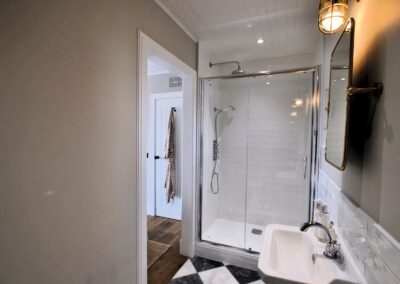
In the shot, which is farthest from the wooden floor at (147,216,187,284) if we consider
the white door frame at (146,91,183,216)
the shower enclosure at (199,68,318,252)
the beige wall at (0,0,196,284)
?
the beige wall at (0,0,196,284)

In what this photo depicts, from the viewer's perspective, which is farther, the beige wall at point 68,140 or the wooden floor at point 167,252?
the wooden floor at point 167,252

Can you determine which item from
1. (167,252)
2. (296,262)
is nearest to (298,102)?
(296,262)

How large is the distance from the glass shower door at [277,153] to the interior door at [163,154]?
3.70 ft

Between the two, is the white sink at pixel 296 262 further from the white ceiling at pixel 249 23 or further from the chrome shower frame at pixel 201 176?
the white ceiling at pixel 249 23

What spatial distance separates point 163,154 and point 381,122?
3.06 metres

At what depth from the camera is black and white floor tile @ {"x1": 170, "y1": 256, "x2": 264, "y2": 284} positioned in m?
2.03

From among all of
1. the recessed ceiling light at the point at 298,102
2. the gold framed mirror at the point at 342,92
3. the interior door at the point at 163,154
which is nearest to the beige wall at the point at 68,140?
the gold framed mirror at the point at 342,92

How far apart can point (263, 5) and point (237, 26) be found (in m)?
0.39

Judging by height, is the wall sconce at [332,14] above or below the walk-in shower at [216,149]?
above

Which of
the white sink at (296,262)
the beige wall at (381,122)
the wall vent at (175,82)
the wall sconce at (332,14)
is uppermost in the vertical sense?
the wall vent at (175,82)

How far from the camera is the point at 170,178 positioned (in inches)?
131

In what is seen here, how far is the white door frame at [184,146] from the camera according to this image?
154cm

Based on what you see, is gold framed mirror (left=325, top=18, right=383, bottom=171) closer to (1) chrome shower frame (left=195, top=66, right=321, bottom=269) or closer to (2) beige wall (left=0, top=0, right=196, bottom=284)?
(1) chrome shower frame (left=195, top=66, right=321, bottom=269)

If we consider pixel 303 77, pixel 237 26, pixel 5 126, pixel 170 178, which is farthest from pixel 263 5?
pixel 170 178
